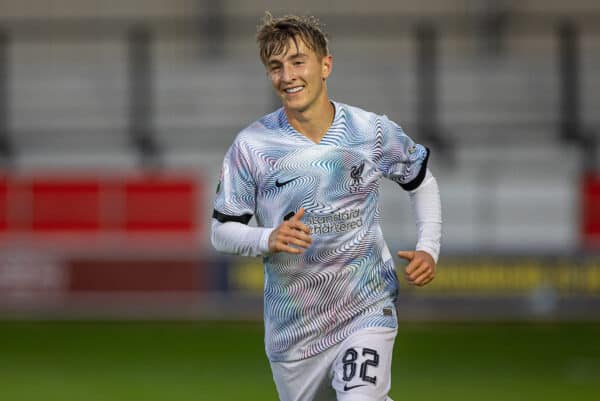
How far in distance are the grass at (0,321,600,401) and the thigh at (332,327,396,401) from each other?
4850 millimetres

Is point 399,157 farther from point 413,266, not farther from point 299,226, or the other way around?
point 299,226

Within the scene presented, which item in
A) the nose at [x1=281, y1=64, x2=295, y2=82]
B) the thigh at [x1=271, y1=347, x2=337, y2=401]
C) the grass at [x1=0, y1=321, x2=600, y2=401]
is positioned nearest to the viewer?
the nose at [x1=281, y1=64, x2=295, y2=82]

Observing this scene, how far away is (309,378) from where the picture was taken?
545 cm

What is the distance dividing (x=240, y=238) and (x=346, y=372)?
2.17 ft

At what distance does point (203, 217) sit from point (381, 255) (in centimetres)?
1243

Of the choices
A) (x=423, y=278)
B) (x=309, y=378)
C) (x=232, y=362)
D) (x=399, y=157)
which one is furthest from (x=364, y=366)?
(x=232, y=362)

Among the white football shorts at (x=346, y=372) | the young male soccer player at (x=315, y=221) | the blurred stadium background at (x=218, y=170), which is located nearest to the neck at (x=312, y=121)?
the young male soccer player at (x=315, y=221)

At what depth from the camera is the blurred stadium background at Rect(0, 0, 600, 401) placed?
50.0ft

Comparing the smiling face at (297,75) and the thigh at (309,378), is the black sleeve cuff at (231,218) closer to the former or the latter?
the smiling face at (297,75)

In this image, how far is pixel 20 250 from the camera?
57.5 ft

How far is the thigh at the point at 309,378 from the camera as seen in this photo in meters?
5.44

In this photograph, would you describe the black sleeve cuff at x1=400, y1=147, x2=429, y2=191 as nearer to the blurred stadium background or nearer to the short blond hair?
the short blond hair

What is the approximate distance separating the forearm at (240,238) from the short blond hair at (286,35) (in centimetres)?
66

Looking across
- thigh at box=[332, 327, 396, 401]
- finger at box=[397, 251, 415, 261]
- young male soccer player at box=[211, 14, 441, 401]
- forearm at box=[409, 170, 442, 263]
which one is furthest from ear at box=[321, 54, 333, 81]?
thigh at box=[332, 327, 396, 401]
